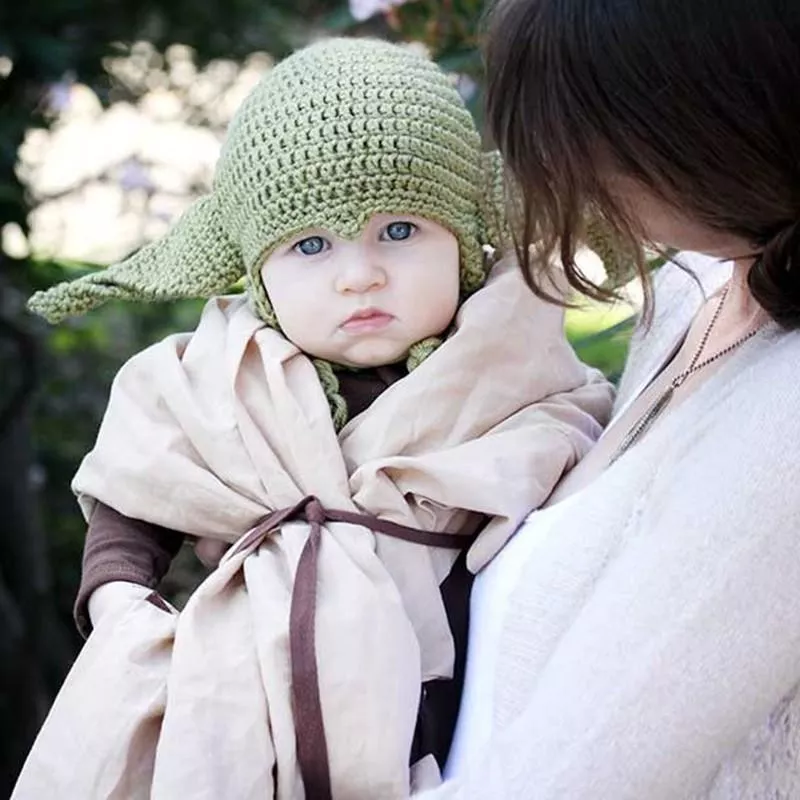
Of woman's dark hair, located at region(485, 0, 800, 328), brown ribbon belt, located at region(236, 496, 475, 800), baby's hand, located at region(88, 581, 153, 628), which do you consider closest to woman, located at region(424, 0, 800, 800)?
woman's dark hair, located at region(485, 0, 800, 328)

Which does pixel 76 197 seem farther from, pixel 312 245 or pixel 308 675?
pixel 308 675

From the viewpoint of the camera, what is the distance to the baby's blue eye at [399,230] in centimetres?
138

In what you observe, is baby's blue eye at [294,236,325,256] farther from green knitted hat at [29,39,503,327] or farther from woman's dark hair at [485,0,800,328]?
woman's dark hair at [485,0,800,328]

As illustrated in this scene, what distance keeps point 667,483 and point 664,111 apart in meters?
0.26

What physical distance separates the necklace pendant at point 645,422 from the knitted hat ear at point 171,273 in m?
0.41

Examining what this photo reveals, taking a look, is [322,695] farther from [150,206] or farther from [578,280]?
[150,206]

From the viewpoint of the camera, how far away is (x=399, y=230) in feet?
4.54

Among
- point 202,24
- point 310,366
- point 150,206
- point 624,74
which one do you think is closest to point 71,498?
point 150,206

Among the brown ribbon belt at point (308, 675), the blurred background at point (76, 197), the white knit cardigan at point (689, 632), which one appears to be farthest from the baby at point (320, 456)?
the blurred background at point (76, 197)

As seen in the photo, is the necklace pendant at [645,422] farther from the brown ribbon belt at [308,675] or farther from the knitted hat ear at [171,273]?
the knitted hat ear at [171,273]

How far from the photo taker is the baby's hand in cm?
134

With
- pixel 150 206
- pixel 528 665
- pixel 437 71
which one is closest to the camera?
pixel 528 665

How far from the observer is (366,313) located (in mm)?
1380

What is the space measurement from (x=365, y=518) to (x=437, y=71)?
426 mm
